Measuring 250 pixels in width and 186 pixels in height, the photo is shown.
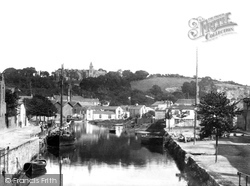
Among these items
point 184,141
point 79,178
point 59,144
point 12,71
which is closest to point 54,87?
point 12,71

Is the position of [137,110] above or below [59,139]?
above

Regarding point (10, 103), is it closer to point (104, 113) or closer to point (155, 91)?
point (104, 113)

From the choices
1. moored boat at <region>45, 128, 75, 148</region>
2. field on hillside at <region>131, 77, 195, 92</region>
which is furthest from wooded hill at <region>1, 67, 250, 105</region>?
moored boat at <region>45, 128, 75, 148</region>

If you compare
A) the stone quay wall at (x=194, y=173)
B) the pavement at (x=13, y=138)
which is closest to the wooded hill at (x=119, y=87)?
the pavement at (x=13, y=138)

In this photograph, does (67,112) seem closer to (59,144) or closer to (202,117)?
(59,144)

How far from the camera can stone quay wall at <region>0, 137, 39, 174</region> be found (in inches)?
978

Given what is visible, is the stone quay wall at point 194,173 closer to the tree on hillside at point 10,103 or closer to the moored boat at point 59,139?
the moored boat at point 59,139

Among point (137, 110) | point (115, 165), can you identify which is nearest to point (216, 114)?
point (115, 165)

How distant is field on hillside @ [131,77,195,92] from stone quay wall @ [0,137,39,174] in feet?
482

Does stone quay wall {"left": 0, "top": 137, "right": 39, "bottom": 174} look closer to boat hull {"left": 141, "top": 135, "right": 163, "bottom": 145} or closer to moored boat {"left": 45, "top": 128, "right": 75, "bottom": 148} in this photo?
moored boat {"left": 45, "top": 128, "right": 75, "bottom": 148}

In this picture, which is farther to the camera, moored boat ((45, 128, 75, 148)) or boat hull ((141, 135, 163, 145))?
A: boat hull ((141, 135, 163, 145))

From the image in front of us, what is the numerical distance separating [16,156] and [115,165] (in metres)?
10.5

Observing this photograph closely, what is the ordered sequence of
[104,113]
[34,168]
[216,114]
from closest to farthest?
[216,114]
[34,168]
[104,113]

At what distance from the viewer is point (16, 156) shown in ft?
94.4
